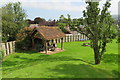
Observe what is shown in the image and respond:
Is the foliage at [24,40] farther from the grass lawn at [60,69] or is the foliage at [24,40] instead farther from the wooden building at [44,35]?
the grass lawn at [60,69]

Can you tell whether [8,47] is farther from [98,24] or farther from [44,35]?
[98,24]

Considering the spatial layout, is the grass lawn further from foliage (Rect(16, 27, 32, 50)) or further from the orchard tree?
foliage (Rect(16, 27, 32, 50))

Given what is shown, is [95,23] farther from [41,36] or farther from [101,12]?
[41,36]

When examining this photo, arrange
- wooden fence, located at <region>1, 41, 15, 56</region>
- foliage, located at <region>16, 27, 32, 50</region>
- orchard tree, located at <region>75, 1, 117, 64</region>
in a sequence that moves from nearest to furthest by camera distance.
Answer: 1. orchard tree, located at <region>75, 1, 117, 64</region>
2. wooden fence, located at <region>1, 41, 15, 56</region>
3. foliage, located at <region>16, 27, 32, 50</region>

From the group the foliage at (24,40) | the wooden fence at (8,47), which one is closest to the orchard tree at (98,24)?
the wooden fence at (8,47)

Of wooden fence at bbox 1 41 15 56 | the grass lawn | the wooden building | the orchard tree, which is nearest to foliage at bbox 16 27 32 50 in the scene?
the wooden building

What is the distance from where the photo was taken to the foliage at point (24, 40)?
21155mm

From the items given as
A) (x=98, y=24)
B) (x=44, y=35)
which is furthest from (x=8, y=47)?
(x=98, y=24)

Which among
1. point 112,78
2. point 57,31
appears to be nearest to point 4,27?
point 57,31

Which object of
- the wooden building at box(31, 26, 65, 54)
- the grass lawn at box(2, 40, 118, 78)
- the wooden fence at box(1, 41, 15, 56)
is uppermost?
the wooden building at box(31, 26, 65, 54)

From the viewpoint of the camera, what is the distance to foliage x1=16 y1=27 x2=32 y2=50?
2115 centimetres

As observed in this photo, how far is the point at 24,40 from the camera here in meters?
21.6

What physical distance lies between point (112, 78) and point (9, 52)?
15.9 meters

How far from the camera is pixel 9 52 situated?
1812 cm
